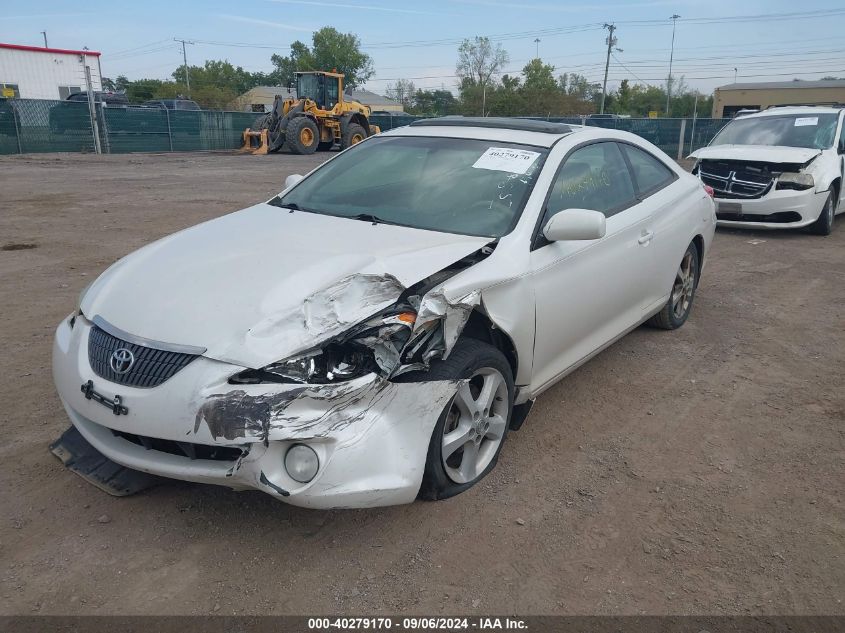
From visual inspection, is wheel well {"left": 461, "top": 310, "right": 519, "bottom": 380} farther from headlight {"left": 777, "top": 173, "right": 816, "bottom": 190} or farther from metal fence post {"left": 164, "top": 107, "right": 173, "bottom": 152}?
metal fence post {"left": 164, "top": 107, "right": 173, "bottom": 152}

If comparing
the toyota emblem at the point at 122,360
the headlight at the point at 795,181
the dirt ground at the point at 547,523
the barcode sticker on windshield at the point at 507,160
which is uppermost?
the barcode sticker on windshield at the point at 507,160

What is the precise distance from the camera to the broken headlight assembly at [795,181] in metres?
8.82

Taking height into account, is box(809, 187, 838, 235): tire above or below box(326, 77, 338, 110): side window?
below

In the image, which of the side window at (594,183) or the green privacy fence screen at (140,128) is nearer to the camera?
the side window at (594,183)

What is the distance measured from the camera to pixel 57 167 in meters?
18.3

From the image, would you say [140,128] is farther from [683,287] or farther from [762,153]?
[683,287]

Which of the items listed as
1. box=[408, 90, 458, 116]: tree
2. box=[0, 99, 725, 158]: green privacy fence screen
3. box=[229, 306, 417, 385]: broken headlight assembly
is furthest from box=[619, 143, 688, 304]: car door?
box=[408, 90, 458, 116]: tree

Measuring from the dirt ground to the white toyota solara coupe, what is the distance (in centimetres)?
23

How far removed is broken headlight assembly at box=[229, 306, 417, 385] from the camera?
2.44 m

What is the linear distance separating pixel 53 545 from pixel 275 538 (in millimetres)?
836

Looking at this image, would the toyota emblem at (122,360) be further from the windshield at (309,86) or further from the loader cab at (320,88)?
the windshield at (309,86)

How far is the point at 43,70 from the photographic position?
3197cm

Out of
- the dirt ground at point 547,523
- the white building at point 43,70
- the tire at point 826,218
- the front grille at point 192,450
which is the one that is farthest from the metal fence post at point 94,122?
the front grille at point 192,450

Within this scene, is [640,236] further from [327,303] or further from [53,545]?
[53,545]
